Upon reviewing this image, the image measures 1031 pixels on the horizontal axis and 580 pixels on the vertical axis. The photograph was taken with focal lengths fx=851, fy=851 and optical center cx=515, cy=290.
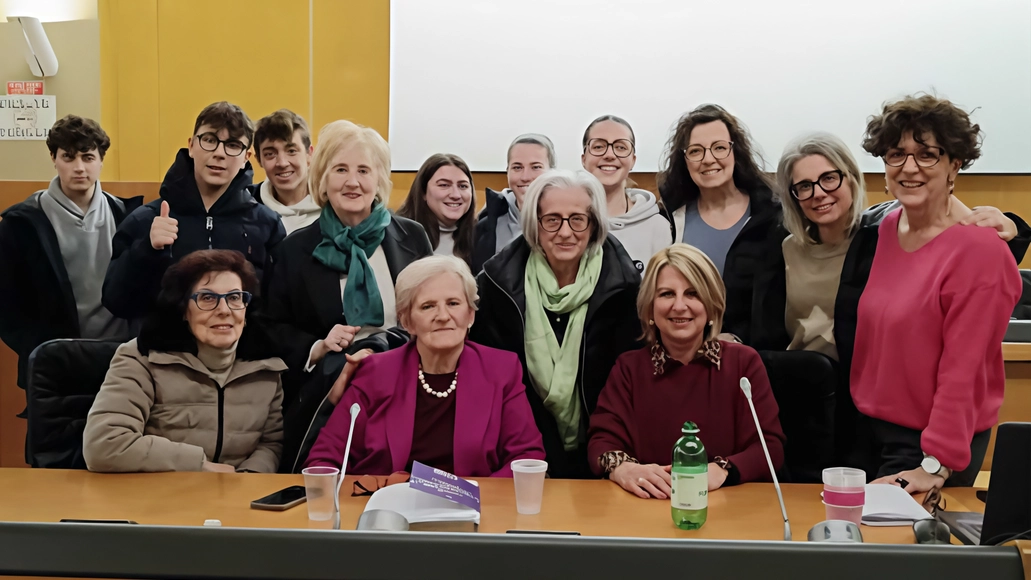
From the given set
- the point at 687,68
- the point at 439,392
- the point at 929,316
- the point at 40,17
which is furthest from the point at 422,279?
the point at 40,17

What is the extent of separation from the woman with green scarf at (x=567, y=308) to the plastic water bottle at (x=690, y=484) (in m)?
0.82

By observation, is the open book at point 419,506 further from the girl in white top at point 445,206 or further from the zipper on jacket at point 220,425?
the girl in white top at point 445,206

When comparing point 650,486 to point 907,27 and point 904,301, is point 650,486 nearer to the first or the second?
point 904,301

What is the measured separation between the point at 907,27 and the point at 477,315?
9.01 feet

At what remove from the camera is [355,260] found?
8.95 ft

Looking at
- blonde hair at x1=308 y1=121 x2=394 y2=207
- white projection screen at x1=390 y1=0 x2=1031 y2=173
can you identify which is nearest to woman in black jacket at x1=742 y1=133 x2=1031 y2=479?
blonde hair at x1=308 y1=121 x2=394 y2=207

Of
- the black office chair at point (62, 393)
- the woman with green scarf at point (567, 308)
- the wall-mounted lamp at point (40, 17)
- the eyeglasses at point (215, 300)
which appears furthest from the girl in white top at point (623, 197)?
the wall-mounted lamp at point (40, 17)

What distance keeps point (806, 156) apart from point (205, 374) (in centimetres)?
183

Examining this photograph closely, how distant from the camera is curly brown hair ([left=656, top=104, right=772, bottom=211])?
278 centimetres

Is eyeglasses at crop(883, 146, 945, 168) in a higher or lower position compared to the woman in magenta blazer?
higher

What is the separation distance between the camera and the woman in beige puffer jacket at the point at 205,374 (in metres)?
2.28

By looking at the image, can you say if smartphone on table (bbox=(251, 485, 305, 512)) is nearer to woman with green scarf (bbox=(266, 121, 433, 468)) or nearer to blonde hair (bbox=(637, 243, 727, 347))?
woman with green scarf (bbox=(266, 121, 433, 468))

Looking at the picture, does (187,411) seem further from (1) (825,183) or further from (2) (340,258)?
(1) (825,183)

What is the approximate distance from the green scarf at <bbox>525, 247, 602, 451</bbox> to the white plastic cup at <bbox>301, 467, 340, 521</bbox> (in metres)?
0.88
